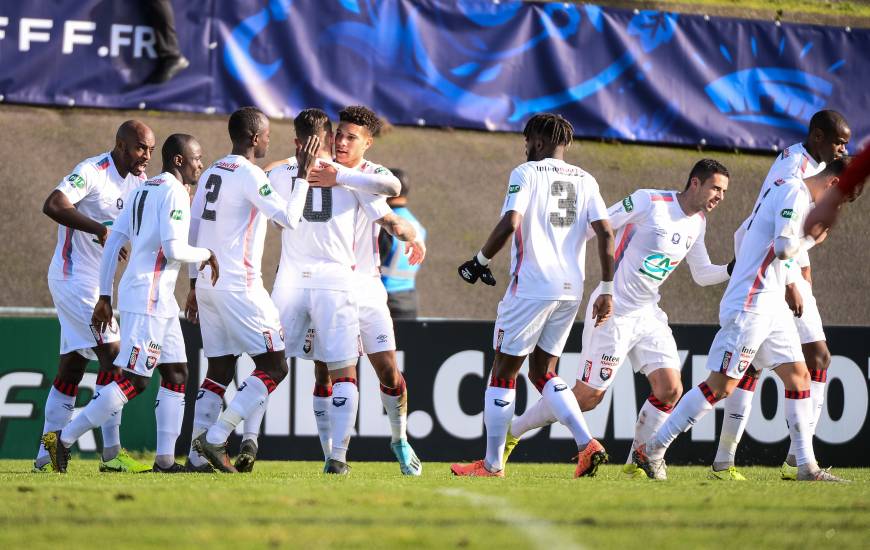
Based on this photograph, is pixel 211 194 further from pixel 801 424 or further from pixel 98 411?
pixel 801 424

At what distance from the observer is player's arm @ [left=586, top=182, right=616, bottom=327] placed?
26.3 ft

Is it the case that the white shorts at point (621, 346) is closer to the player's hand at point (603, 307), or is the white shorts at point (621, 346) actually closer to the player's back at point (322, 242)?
the player's hand at point (603, 307)

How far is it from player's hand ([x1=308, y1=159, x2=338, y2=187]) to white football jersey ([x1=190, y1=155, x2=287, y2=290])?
300 millimetres

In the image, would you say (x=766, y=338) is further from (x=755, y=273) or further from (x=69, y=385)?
(x=69, y=385)

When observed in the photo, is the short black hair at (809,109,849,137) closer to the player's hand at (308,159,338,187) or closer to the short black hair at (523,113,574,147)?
the short black hair at (523,113,574,147)

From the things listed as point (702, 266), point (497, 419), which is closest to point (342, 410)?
point (497, 419)

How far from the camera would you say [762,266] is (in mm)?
8156

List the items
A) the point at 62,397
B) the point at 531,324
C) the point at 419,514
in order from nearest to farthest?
the point at 419,514 → the point at 531,324 → the point at 62,397

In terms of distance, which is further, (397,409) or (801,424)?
(397,409)

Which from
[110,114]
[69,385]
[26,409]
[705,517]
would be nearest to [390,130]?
Answer: [110,114]

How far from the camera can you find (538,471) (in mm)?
9812

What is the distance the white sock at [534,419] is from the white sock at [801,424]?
5.24 feet

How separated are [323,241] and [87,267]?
191 centimetres

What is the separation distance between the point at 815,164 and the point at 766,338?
4.54ft
